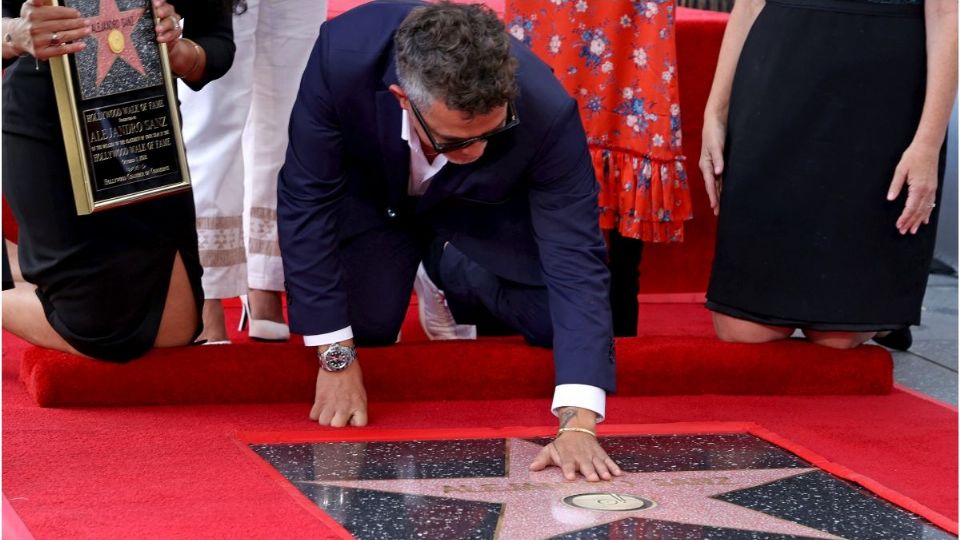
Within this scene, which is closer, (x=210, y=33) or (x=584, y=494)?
(x=584, y=494)

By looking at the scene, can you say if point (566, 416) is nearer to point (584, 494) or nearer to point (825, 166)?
point (584, 494)

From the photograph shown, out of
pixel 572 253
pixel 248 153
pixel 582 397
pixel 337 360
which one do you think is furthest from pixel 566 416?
pixel 248 153

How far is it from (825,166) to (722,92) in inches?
12.0

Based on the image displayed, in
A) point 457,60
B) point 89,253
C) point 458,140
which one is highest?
point 457,60

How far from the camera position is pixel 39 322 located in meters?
2.42

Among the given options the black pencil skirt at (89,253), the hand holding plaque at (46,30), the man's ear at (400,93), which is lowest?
the black pencil skirt at (89,253)

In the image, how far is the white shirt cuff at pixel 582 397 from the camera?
6.59ft

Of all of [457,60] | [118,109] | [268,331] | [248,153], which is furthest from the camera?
[248,153]

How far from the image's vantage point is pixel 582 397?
2008mm

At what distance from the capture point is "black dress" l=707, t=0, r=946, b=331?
99.3 inches

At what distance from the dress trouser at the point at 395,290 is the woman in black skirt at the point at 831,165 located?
0.47 metres

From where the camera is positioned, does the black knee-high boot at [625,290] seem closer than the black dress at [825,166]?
No

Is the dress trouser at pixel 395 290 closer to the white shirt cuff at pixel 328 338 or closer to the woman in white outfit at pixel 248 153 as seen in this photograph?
the white shirt cuff at pixel 328 338

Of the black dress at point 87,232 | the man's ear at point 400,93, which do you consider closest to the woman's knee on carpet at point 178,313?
the black dress at point 87,232
